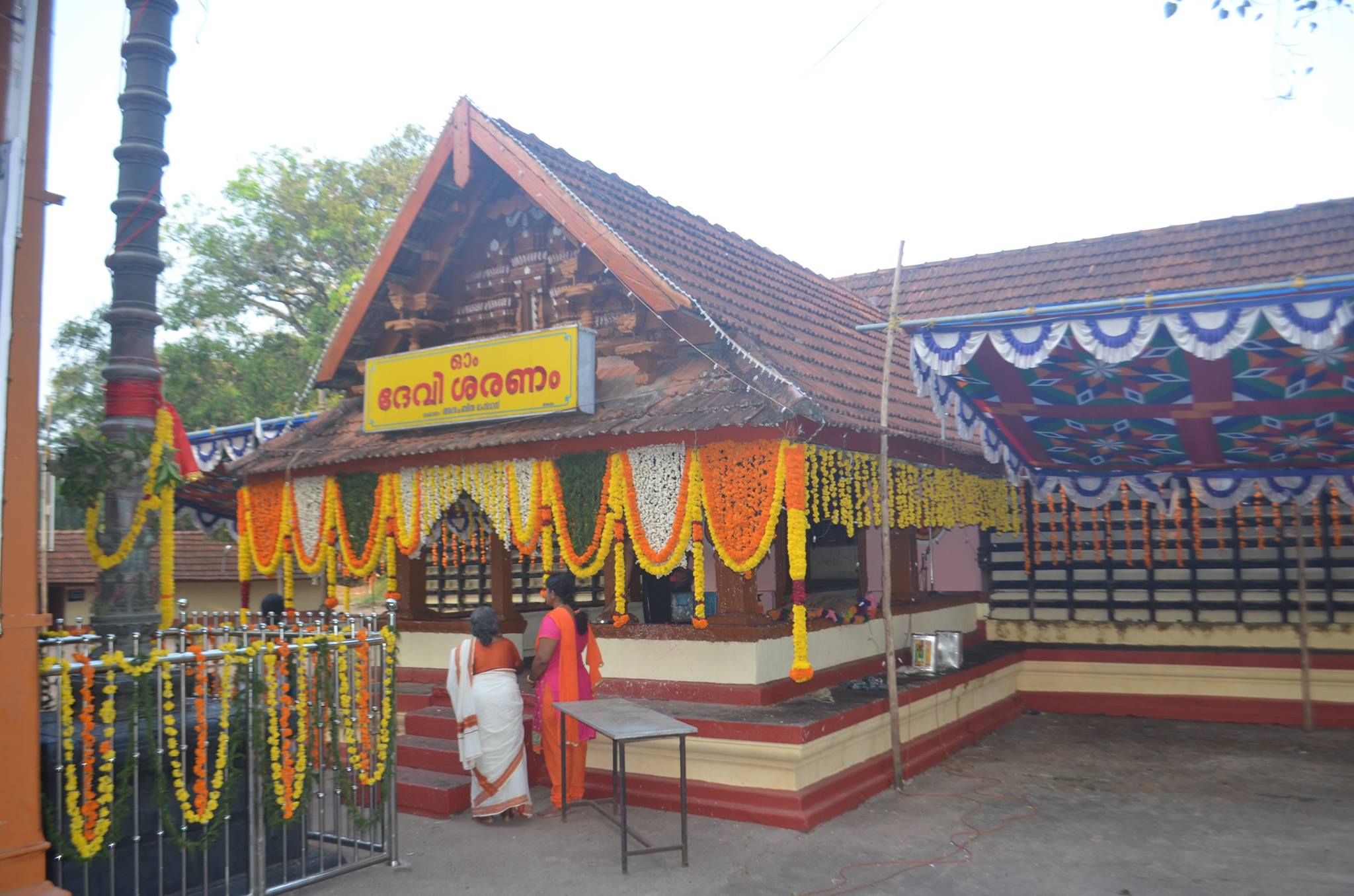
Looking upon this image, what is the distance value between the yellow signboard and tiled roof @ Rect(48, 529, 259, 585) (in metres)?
9.01

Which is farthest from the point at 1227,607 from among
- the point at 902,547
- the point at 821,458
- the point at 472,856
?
the point at 472,856

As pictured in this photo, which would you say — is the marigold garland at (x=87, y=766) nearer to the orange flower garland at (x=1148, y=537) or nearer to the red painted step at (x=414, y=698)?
the red painted step at (x=414, y=698)

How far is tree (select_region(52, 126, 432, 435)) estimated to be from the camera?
18250 mm

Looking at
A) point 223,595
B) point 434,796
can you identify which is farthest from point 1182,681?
point 223,595

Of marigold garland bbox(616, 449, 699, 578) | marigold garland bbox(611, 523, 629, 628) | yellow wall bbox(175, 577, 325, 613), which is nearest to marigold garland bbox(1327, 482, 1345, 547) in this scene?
marigold garland bbox(616, 449, 699, 578)

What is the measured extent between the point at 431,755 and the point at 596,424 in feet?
9.68

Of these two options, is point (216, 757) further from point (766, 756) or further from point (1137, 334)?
point (1137, 334)

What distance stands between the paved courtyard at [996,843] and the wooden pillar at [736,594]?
155 cm

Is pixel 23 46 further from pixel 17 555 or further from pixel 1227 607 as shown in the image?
pixel 1227 607

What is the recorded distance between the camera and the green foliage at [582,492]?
7.68m

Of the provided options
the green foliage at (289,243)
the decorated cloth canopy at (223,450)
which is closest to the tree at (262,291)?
the green foliage at (289,243)

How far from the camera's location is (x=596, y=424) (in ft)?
24.8

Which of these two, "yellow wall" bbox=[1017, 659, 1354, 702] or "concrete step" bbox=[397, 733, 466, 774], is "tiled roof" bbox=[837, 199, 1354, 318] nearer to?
"yellow wall" bbox=[1017, 659, 1354, 702]

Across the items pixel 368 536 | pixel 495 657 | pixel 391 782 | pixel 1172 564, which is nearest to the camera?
pixel 391 782
